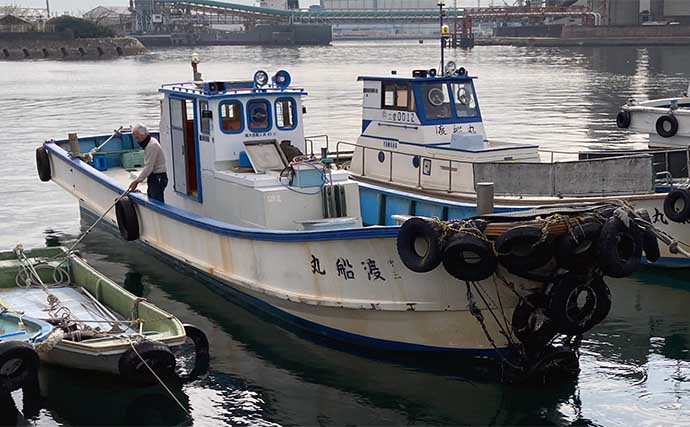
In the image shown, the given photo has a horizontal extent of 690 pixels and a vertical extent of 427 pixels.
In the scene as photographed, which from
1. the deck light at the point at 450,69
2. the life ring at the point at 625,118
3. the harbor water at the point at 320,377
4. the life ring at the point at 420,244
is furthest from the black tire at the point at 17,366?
the life ring at the point at 625,118

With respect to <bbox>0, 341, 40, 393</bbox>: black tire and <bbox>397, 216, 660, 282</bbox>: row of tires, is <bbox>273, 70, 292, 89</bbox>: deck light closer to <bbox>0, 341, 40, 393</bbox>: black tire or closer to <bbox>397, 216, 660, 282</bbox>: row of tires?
<bbox>397, 216, 660, 282</bbox>: row of tires

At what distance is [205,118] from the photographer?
14273mm

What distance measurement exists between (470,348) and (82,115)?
3355 cm

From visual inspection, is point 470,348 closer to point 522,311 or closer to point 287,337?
point 522,311

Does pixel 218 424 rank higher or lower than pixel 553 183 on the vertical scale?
lower

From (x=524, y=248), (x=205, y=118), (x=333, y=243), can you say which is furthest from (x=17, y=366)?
(x=205, y=118)

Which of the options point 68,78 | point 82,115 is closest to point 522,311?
point 82,115

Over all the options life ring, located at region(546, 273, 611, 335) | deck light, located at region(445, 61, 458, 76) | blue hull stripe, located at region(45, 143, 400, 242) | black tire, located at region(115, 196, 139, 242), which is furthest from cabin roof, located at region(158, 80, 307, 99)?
life ring, located at region(546, 273, 611, 335)

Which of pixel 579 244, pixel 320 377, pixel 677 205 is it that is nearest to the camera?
pixel 579 244

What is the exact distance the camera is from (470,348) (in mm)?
11031

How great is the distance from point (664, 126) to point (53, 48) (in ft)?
322

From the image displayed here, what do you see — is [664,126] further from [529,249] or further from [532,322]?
[529,249]

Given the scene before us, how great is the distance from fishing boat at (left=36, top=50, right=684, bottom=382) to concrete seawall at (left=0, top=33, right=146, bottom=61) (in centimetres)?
9510

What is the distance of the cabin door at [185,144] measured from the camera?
48.9 feet
